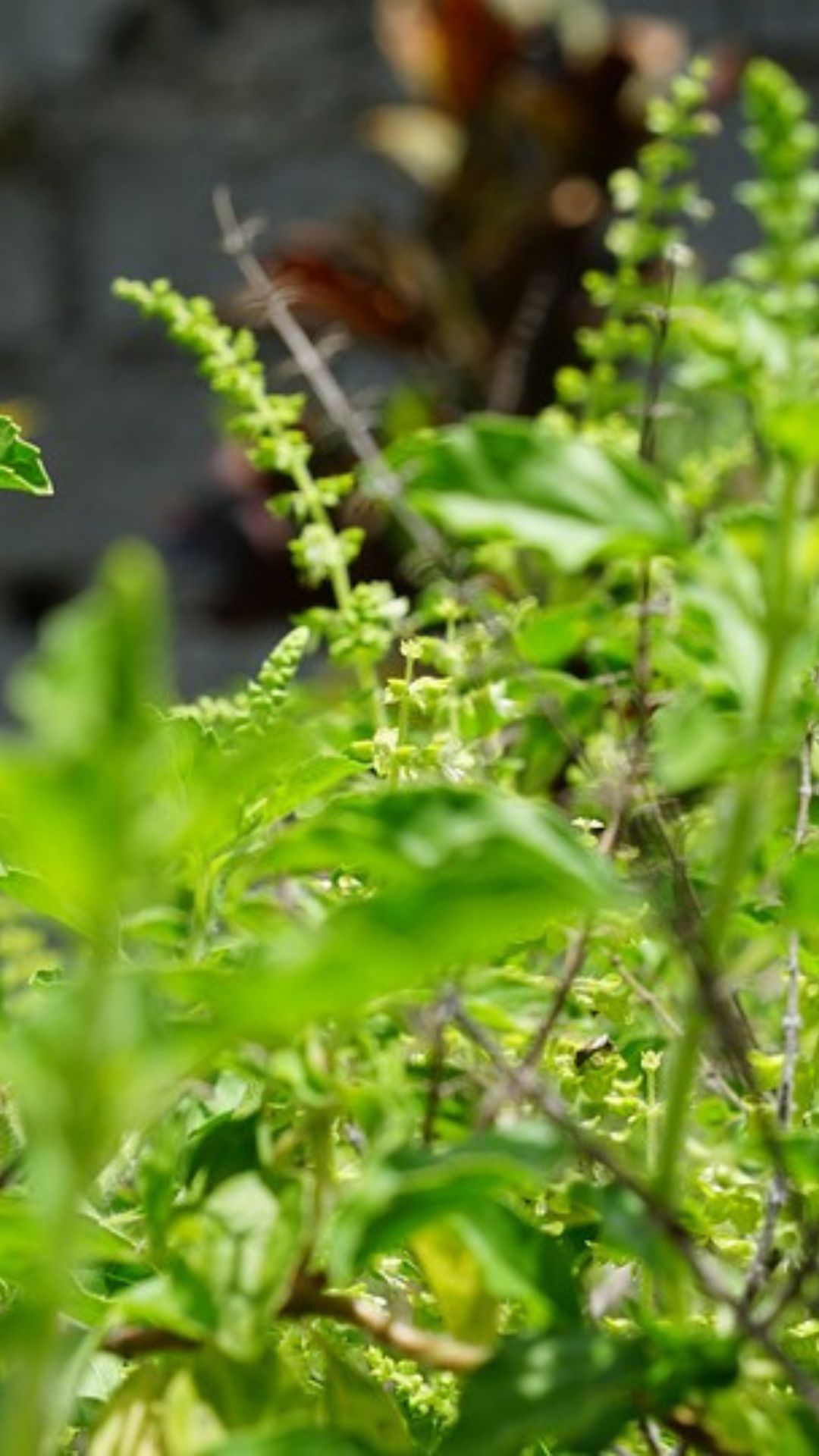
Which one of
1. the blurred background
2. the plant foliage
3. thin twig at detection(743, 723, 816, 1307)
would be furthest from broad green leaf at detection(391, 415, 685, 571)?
the blurred background

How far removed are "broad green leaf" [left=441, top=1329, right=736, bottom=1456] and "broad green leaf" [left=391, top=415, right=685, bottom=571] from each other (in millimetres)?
129

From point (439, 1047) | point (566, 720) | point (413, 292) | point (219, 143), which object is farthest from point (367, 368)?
point (439, 1047)

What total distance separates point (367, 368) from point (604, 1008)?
3.05 metres

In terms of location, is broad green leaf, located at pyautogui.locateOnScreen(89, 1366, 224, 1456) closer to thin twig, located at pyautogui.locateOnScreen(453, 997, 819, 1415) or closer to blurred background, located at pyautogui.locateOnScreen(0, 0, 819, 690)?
thin twig, located at pyautogui.locateOnScreen(453, 997, 819, 1415)

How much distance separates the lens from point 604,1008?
59 cm

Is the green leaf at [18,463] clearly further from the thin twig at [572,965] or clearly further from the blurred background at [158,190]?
the blurred background at [158,190]

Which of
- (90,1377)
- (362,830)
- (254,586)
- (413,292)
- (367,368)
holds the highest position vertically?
(362,830)

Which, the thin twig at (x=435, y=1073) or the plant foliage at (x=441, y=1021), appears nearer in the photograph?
the plant foliage at (x=441, y=1021)

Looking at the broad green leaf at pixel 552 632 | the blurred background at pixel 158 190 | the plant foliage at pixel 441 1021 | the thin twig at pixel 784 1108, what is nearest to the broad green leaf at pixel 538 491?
the plant foliage at pixel 441 1021

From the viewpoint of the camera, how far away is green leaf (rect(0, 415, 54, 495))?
596 mm

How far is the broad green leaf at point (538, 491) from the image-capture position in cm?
43

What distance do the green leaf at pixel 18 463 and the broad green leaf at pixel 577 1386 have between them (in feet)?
0.83

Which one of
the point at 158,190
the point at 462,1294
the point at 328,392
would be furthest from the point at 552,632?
the point at 158,190

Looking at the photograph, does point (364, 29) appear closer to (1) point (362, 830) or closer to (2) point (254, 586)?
(2) point (254, 586)
